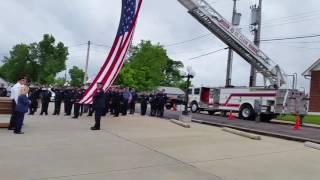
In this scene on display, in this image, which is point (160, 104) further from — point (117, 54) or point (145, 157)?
point (145, 157)

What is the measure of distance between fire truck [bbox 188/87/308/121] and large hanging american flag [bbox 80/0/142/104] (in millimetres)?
12869

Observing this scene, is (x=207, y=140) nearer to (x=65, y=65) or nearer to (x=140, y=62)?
(x=140, y=62)

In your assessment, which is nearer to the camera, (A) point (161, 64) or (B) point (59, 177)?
(B) point (59, 177)

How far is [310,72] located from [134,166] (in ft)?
127

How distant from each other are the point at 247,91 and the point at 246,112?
146cm

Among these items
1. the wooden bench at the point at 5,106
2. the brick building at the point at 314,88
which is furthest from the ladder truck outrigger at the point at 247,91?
the wooden bench at the point at 5,106

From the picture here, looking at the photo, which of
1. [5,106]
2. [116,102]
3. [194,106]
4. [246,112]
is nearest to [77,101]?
[116,102]

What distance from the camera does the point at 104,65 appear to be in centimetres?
1767

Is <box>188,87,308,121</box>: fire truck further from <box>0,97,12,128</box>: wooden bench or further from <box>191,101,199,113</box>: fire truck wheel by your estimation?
<box>0,97,12,128</box>: wooden bench

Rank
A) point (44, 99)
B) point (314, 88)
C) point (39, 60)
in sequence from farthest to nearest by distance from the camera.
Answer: point (39, 60)
point (314, 88)
point (44, 99)

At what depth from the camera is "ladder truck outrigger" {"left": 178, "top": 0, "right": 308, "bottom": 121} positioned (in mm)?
27062

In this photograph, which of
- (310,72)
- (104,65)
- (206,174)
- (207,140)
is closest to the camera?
(206,174)

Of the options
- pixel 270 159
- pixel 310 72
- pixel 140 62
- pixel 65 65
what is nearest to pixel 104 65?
pixel 270 159

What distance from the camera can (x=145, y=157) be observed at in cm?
896
